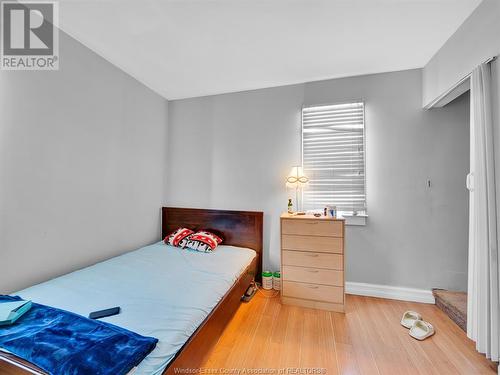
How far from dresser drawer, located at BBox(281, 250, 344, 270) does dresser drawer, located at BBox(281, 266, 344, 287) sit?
0.04 metres

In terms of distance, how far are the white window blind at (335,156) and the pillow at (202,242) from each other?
1233mm

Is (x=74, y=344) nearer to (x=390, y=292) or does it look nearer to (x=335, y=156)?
(x=335, y=156)

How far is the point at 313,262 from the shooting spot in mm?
2168

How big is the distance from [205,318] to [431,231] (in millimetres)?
2427

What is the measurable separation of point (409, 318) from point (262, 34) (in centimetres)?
288

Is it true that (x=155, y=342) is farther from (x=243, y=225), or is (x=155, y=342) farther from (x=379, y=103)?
(x=379, y=103)

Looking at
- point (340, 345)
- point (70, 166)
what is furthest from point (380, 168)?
point (70, 166)

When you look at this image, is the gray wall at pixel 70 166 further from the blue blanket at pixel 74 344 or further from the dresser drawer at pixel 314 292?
the dresser drawer at pixel 314 292

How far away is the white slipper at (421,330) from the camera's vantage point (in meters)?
1.71

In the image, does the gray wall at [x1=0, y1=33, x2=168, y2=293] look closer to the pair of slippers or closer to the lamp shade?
the lamp shade

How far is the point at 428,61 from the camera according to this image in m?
2.18

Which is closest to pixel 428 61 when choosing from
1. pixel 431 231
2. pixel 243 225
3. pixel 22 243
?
pixel 431 231

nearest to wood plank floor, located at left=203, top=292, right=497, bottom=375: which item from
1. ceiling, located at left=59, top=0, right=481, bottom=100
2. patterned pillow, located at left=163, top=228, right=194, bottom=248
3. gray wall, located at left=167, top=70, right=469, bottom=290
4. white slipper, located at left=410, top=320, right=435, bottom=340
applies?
→ white slipper, located at left=410, top=320, right=435, bottom=340

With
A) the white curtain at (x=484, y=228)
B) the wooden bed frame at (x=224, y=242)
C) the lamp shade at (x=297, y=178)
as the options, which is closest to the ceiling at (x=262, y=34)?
the white curtain at (x=484, y=228)
